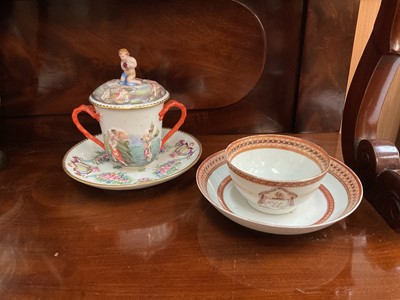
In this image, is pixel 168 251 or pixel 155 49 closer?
pixel 168 251

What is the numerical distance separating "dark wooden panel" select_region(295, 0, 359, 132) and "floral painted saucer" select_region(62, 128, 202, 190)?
195mm

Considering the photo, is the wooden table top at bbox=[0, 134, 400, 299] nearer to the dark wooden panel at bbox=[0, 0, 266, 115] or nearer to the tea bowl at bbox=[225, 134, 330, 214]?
the tea bowl at bbox=[225, 134, 330, 214]

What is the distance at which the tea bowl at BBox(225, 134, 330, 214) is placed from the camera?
0.37 metres

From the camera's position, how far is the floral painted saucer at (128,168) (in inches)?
18.3

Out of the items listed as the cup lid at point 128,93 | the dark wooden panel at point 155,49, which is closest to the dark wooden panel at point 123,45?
the dark wooden panel at point 155,49

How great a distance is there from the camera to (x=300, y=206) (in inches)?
16.5

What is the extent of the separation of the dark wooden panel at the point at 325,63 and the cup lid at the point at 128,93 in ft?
0.77

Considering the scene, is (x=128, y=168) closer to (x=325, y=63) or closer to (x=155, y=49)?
A: (x=155, y=49)

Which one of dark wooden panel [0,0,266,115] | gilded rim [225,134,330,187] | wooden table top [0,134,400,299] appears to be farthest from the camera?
dark wooden panel [0,0,266,115]

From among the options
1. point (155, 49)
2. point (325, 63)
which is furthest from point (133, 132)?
point (325, 63)

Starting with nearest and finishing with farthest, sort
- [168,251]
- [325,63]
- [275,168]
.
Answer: [168,251] < [275,168] < [325,63]

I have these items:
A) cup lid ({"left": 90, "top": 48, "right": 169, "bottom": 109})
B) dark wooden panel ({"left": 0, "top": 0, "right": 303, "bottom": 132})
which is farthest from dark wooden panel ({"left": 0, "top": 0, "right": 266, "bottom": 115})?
cup lid ({"left": 90, "top": 48, "right": 169, "bottom": 109})

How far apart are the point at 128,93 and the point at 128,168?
0.35 ft

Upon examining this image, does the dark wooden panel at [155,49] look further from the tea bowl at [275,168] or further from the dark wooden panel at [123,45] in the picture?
the tea bowl at [275,168]
